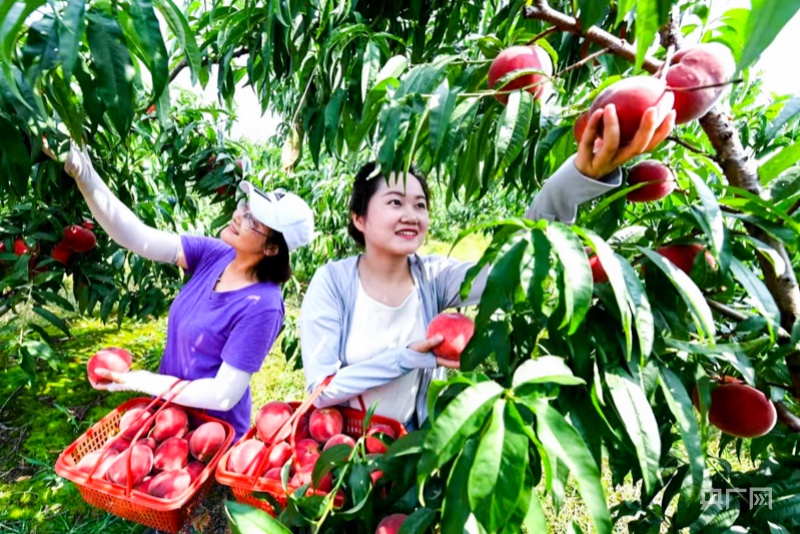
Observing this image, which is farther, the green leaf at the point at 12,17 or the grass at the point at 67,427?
the grass at the point at 67,427

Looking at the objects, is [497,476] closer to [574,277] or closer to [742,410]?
[574,277]

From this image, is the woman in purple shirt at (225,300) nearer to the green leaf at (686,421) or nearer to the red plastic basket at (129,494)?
the red plastic basket at (129,494)

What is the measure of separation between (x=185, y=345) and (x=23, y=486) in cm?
119

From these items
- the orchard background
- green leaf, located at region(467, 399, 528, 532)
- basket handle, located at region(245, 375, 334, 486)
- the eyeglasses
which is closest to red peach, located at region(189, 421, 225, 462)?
basket handle, located at region(245, 375, 334, 486)

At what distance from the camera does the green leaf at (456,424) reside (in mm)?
394

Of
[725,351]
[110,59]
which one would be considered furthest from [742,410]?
[110,59]

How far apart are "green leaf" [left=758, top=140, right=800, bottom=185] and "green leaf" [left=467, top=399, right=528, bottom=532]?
0.55 m

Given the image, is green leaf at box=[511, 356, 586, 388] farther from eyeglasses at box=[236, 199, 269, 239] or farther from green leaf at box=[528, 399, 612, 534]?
eyeglasses at box=[236, 199, 269, 239]

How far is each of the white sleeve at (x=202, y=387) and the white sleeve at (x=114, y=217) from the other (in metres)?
0.40

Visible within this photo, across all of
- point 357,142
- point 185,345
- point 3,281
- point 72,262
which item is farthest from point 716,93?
point 72,262

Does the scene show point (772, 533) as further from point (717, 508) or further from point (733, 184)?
point (733, 184)

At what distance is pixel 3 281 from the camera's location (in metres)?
1.56

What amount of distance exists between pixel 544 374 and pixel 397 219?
0.76 m

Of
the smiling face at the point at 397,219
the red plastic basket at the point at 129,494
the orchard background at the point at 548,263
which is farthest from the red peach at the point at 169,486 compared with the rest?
the smiling face at the point at 397,219
